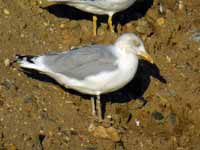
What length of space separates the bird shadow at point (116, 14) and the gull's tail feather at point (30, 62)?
1273mm

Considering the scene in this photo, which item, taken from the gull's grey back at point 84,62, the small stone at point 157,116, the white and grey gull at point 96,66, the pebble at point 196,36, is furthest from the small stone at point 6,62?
the pebble at point 196,36

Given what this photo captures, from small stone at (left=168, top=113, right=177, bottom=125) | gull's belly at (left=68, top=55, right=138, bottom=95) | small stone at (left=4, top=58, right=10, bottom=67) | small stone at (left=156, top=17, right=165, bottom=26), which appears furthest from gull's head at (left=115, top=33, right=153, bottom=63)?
small stone at (left=156, top=17, right=165, bottom=26)

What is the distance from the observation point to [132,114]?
7.95 meters

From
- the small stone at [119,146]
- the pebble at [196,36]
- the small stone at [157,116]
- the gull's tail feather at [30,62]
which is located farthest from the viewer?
the pebble at [196,36]

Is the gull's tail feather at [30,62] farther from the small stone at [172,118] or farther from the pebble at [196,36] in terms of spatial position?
the pebble at [196,36]

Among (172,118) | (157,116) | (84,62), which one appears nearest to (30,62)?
(84,62)

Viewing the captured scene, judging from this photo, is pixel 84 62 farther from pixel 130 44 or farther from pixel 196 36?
pixel 196 36

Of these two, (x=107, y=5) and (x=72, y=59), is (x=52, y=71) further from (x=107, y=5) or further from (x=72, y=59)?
(x=107, y=5)

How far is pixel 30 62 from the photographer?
765 cm

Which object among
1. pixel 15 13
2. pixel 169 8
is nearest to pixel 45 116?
pixel 15 13

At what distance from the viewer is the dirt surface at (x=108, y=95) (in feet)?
24.2

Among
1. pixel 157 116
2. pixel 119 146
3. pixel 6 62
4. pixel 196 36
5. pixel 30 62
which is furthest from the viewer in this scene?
pixel 196 36

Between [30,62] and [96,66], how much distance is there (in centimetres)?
72

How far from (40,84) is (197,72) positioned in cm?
191
